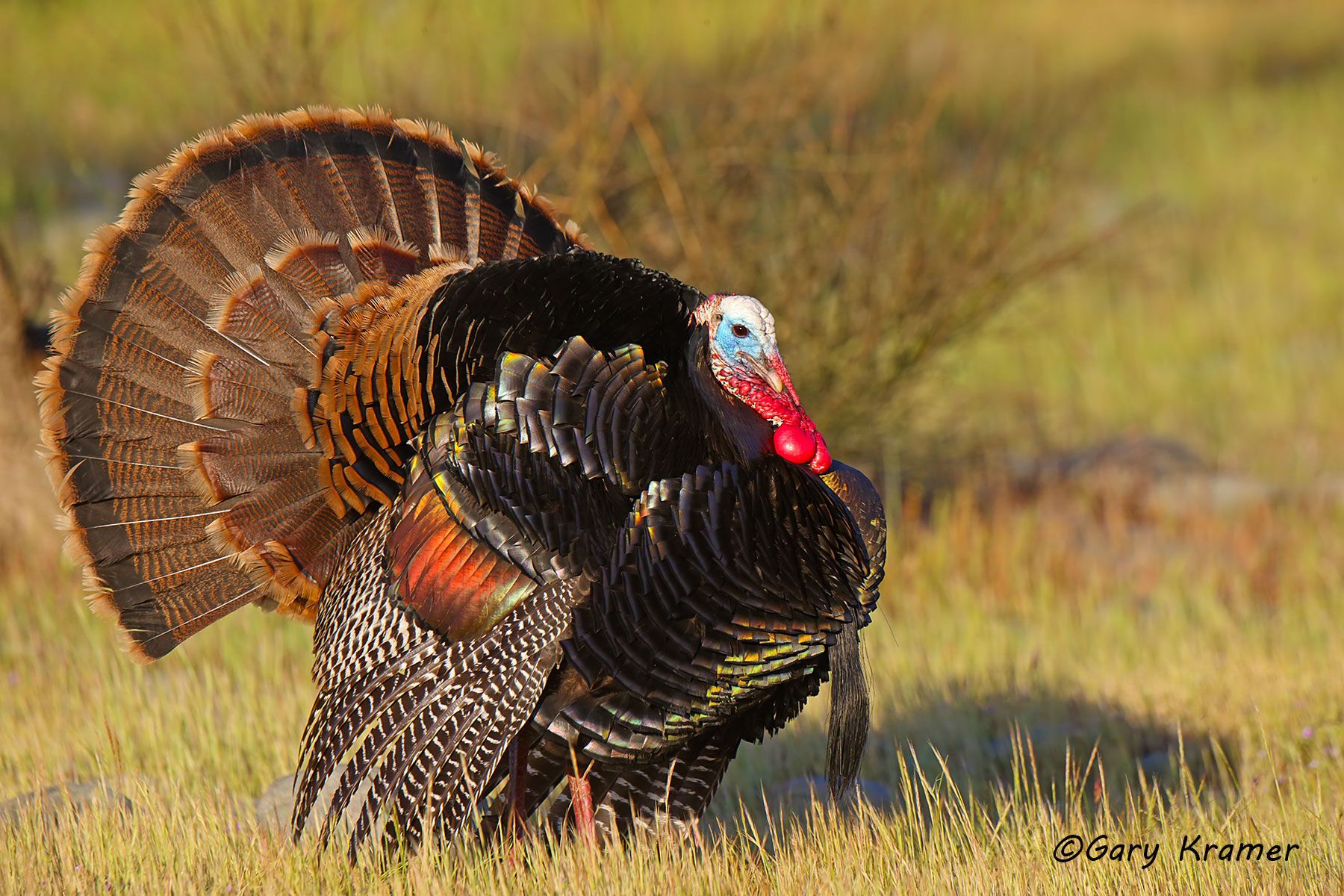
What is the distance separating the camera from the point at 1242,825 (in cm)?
377

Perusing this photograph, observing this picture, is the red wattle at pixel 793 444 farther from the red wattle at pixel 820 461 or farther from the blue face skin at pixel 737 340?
the blue face skin at pixel 737 340

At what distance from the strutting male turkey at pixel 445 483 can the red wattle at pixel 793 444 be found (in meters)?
0.01

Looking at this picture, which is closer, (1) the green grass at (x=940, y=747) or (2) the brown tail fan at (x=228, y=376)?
(1) the green grass at (x=940, y=747)

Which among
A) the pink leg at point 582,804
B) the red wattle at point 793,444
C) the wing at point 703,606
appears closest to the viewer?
the wing at point 703,606

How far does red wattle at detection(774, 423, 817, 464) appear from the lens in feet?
11.2

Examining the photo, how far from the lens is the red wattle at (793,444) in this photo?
343cm

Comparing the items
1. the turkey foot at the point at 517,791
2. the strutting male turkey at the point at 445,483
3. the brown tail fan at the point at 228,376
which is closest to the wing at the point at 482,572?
the strutting male turkey at the point at 445,483

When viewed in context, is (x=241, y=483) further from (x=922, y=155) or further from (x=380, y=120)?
(x=922, y=155)

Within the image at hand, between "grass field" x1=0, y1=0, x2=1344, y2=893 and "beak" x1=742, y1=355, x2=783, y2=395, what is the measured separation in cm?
115

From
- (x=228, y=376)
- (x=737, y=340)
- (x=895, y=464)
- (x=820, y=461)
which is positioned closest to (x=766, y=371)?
(x=737, y=340)

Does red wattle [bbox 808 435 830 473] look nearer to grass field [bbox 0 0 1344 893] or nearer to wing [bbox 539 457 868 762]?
wing [bbox 539 457 868 762]

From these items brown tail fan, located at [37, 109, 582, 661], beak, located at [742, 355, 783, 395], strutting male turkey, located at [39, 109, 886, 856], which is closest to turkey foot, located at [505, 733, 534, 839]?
strutting male turkey, located at [39, 109, 886, 856]

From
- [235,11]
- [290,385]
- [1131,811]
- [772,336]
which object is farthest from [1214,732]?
[235,11]

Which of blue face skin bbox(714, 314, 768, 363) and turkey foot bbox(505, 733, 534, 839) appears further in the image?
turkey foot bbox(505, 733, 534, 839)
